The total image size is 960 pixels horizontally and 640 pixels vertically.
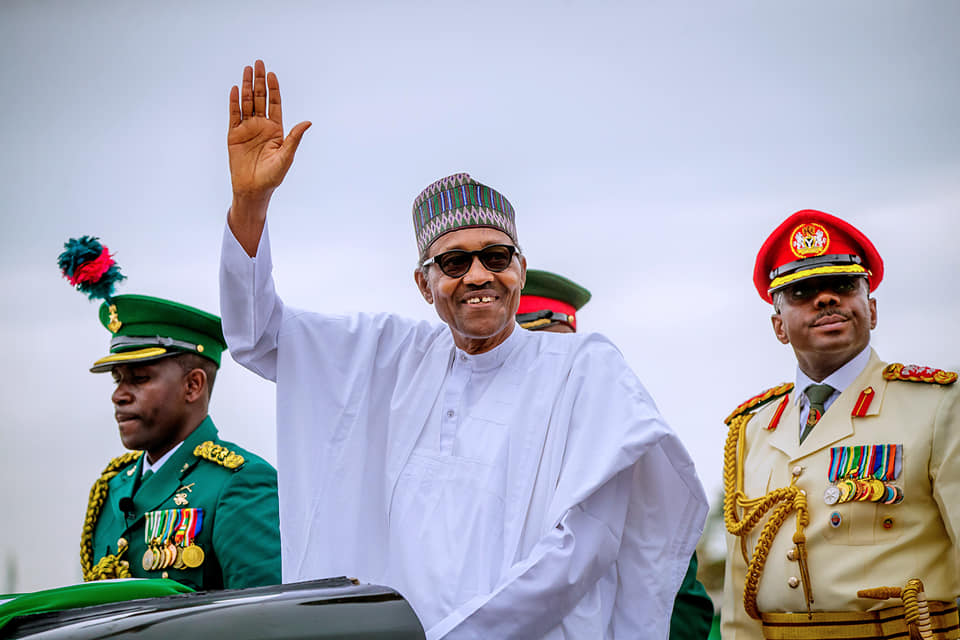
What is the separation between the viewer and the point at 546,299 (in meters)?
5.59

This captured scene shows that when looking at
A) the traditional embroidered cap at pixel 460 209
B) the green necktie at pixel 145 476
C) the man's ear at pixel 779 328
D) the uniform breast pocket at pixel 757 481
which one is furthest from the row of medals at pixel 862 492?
the green necktie at pixel 145 476

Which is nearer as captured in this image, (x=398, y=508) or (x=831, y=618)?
(x=398, y=508)

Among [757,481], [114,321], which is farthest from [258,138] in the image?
[757,481]

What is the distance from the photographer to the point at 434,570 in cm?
283

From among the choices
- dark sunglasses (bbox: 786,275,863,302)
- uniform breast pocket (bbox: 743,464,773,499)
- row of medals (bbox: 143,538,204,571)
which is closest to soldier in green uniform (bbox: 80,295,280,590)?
row of medals (bbox: 143,538,204,571)

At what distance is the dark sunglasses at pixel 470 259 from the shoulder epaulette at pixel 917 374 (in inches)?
71.9

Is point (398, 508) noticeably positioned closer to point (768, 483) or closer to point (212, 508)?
point (212, 508)

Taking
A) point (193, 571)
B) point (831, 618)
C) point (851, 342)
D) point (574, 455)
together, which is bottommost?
point (831, 618)

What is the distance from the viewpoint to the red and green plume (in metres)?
4.68

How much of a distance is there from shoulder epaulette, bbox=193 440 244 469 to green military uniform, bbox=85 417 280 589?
0.01 metres

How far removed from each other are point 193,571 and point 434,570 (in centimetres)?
176

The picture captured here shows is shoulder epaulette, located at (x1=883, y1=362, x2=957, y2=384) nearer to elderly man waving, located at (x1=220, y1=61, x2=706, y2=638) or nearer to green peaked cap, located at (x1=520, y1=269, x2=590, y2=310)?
elderly man waving, located at (x1=220, y1=61, x2=706, y2=638)

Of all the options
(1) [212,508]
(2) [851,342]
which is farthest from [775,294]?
(1) [212,508]

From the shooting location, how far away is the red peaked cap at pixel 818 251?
13.9 feet
